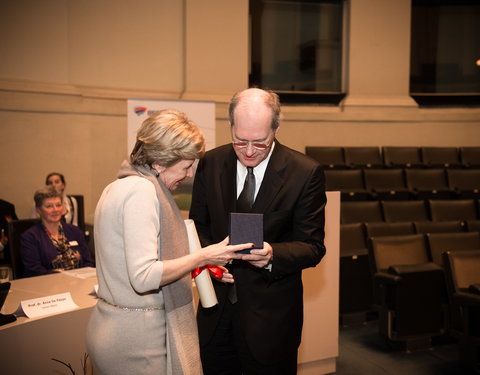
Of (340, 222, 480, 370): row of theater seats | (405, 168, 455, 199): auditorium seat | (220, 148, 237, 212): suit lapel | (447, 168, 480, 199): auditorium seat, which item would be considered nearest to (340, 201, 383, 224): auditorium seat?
(340, 222, 480, 370): row of theater seats

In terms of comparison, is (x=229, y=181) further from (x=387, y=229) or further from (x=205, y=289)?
(x=387, y=229)

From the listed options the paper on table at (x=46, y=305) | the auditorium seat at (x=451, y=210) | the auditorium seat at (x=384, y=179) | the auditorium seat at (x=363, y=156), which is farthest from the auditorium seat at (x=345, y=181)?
the paper on table at (x=46, y=305)

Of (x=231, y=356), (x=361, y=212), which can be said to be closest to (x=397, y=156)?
(x=361, y=212)

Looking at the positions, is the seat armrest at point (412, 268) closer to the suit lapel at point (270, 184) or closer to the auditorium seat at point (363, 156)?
the suit lapel at point (270, 184)

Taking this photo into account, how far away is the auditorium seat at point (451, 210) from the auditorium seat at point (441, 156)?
2.12 meters

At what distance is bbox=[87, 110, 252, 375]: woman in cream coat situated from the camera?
1.70 meters

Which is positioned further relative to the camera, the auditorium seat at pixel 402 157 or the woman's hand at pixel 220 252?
the auditorium seat at pixel 402 157

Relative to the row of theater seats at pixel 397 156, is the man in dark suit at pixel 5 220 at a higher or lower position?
lower

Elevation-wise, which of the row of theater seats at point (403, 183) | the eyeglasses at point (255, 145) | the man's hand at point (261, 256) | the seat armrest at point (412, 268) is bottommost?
the seat armrest at point (412, 268)

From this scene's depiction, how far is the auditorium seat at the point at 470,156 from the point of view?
27.5 ft

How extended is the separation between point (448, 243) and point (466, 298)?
1060 millimetres

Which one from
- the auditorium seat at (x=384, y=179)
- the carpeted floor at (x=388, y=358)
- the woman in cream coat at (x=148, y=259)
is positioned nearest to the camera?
the woman in cream coat at (x=148, y=259)

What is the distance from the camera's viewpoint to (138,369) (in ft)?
5.97

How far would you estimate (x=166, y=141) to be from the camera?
179 cm
